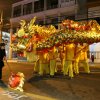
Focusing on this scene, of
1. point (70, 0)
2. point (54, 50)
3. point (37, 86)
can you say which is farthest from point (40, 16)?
point (37, 86)

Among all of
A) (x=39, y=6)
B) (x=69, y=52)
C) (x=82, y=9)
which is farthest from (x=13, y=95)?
(x=39, y=6)

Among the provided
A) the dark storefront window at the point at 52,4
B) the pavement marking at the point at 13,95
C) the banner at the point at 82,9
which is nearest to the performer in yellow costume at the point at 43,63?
the pavement marking at the point at 13,95

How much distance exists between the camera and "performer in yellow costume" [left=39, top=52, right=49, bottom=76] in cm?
1634

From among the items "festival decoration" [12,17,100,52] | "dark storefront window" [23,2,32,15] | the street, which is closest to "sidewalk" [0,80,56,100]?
the street

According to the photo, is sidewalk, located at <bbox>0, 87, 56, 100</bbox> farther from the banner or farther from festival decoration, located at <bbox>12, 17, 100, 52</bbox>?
the banner

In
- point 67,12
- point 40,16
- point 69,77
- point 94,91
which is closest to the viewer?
point 94,91

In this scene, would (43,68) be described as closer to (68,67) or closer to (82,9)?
(68,67)

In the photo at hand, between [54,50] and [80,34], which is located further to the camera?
[54,50]

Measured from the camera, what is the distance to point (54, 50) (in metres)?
16.3

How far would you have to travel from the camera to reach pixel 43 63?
16.6 meters

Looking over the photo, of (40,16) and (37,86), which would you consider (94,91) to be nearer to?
(37,86)

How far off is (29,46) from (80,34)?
8.57 ft

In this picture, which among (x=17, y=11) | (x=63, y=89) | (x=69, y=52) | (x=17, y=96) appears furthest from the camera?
(x=17, y=11)

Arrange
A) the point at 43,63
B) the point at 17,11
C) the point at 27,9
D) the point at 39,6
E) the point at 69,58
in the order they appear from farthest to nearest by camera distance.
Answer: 1. the point at 17,11
2. the point at 27,9
3. the point at 39,6
4. the point at 43,63
5. the point at 69,58
